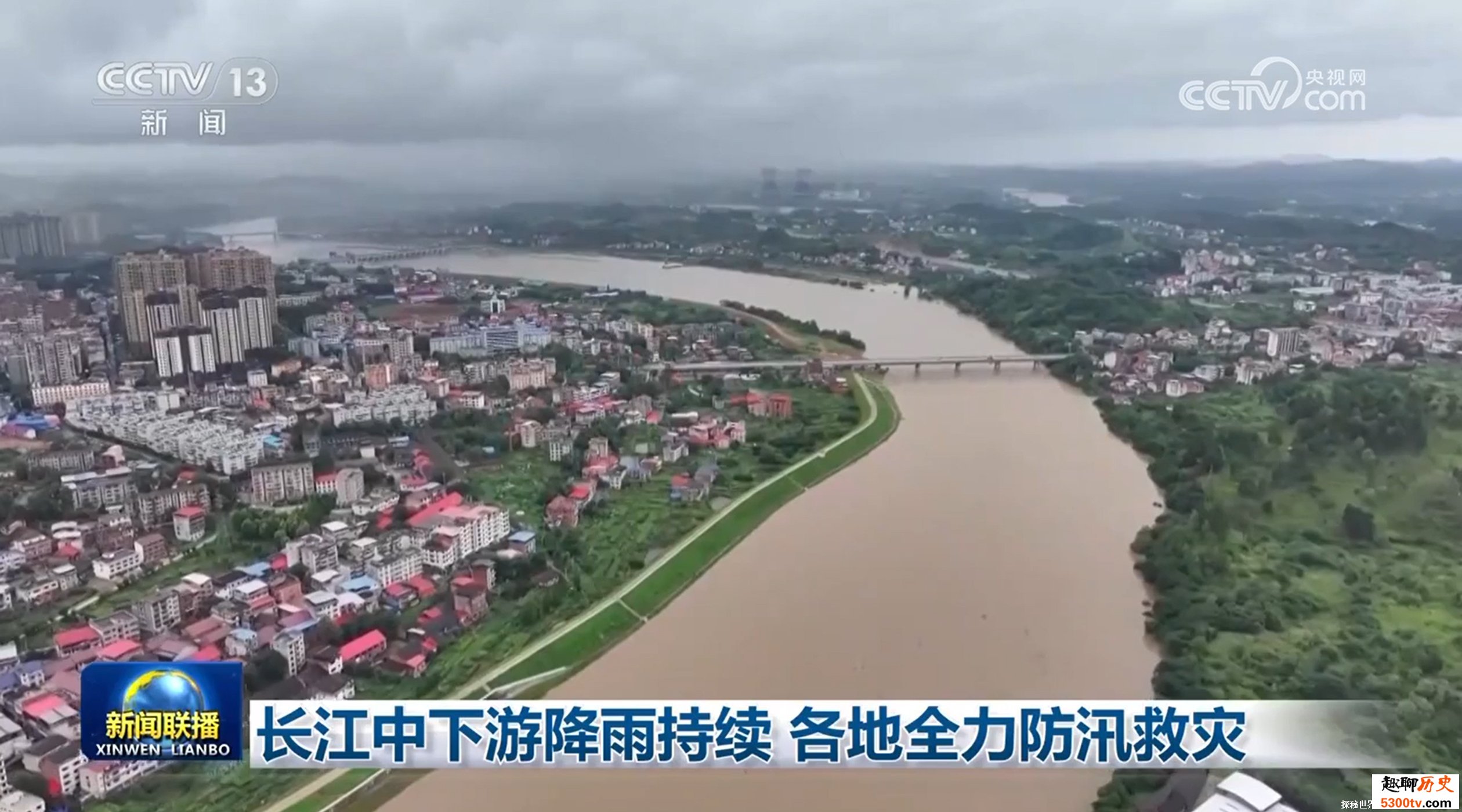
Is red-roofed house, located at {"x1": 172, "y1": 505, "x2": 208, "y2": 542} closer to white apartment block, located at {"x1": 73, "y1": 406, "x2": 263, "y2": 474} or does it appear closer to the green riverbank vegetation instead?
white apartment block, located at {"x1": 73, "y1": 406, "x2": 263, "y2": 474}

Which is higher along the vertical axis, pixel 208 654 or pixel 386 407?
pixel 386 407

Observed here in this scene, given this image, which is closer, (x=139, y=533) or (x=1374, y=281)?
(x=139, y=533)

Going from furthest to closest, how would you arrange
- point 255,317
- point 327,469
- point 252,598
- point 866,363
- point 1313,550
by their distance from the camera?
point 866,363 < point 255,317 < point 327,469 < point 1313,550 < point 252,598

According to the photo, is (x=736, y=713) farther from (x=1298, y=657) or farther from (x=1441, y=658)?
(x=1441, y=658)

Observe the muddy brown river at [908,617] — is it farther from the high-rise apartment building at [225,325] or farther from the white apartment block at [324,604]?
the white apartment block at [324,604]

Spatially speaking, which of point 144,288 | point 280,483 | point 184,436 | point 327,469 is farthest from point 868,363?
point 144,288

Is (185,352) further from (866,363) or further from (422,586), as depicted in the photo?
(866,363)

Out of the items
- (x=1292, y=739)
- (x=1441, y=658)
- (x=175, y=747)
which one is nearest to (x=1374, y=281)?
(x=1441, y=658)
